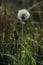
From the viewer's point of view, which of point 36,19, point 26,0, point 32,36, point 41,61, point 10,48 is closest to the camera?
point 41,61

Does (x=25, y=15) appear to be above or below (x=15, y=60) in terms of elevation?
above

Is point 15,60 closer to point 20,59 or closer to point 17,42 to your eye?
point 20,59

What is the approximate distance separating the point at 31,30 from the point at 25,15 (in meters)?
0.17

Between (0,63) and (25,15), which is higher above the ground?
(25,15)

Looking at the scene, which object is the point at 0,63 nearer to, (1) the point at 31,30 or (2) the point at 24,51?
(2) the point at 24,51

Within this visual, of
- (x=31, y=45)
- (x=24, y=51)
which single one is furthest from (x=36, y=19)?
(x=24, y=51)

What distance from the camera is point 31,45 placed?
255 centimetres

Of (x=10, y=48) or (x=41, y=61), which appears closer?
(x=41, y=61)

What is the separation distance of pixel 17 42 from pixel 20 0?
3516mm

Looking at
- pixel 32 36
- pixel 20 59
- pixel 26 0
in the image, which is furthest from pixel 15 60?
pixel 26 0

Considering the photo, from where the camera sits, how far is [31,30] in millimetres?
3172

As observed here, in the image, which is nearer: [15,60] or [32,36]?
[15,60]

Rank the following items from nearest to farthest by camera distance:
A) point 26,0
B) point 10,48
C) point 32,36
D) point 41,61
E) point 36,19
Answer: point 41,61 < point 10,48 < point 32,36 < point 36,19 < point 26,0

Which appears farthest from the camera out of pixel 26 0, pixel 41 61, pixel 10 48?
pixel 26 0
